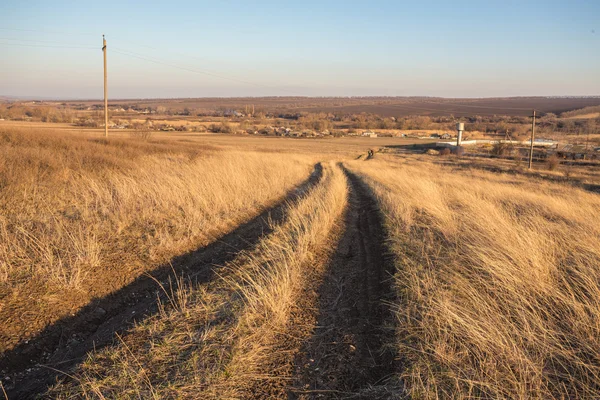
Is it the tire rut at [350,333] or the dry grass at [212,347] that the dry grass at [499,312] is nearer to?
the tire rut at [350,333]

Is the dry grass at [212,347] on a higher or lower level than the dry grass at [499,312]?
lower

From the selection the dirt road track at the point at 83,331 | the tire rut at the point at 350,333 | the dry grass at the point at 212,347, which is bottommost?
the dirt road track at the point at 83,331

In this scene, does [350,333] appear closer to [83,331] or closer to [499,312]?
[499,312]

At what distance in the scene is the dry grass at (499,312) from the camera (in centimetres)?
306

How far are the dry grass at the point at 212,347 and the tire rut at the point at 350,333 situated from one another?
0.23 metres

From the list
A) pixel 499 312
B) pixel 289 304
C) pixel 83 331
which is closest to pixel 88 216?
pixel 83 331

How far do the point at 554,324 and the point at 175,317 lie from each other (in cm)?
386

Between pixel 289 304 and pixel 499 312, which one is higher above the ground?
pixel 499 312

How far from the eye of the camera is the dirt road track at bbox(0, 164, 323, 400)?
3461 millimetres

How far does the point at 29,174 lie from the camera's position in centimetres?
1030

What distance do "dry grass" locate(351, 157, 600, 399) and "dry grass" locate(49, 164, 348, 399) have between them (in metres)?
1.23

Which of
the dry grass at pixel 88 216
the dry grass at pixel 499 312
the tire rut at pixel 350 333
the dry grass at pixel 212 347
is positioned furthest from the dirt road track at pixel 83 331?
the dry grass at pixel 499 312

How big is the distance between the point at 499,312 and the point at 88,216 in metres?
7.47

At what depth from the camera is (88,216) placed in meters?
7.89
